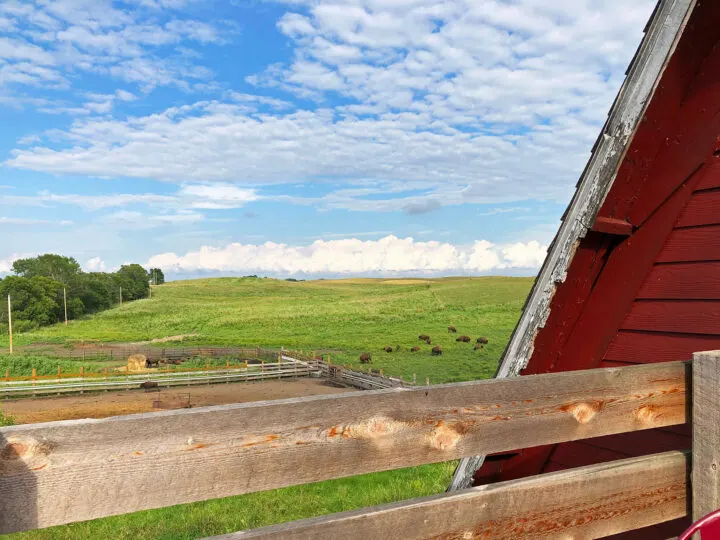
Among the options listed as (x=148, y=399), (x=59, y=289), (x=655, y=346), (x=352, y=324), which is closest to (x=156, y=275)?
(x=59, y=289)

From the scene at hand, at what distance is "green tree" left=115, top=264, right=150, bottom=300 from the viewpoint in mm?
114681

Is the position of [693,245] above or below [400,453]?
above

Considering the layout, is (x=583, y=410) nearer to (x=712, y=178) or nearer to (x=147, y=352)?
(x=712, y=178)

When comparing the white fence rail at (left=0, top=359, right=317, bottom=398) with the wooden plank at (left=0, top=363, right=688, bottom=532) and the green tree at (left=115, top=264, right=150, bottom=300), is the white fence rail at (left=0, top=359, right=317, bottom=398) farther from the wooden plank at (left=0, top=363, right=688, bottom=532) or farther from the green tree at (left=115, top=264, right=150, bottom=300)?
the green tree at (left=115, top=264, right=150, bottom=300)

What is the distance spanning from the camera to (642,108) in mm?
2906

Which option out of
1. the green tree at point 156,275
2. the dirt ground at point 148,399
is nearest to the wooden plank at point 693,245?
the dirt ground at point 148,399

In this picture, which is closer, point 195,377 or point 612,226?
point 612,226

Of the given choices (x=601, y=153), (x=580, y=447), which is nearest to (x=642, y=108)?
(x=601, y=153)

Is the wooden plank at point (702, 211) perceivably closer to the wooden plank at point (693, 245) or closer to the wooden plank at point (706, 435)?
the wooden plank at point (693, 245)

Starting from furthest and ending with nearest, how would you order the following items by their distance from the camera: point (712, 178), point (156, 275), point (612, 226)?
point (156, 275) < point (712, 178) < point (612, 226)

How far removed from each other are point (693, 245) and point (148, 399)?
109 ft

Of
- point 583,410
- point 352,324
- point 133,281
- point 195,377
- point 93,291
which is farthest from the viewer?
point 133,281

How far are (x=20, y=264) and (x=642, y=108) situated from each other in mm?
118702

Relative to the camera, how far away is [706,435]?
242 cm
